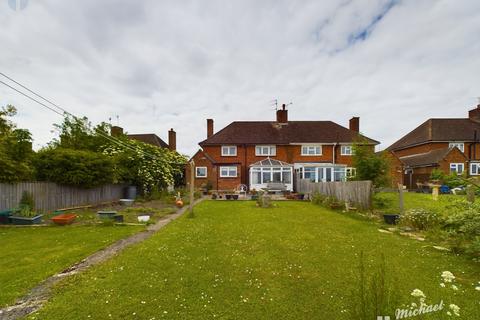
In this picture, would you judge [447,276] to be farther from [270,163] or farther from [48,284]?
[270,163]

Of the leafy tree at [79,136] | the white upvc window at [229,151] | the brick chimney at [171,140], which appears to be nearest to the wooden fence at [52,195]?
the leafy tree at [79,136]

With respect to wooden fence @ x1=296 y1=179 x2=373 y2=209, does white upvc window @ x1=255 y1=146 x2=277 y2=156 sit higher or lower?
higher

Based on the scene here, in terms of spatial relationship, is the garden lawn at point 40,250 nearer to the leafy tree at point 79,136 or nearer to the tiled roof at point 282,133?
the leafy tree at point 79,136

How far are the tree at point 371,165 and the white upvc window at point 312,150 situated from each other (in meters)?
16.7

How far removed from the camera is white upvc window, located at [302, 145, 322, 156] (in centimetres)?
3094

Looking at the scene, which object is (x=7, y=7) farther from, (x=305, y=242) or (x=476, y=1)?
(x=476, y=1)

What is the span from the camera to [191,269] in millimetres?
5316

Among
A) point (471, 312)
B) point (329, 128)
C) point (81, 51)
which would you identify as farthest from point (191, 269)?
point (329, 128)

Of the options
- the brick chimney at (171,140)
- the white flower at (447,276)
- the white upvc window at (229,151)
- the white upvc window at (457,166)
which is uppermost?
the brick chimney at (171,140)

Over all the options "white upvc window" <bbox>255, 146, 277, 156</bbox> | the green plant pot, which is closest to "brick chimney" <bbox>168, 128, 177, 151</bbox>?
"white upvc window" <bbox>255, 146, 277, 156</bbox>

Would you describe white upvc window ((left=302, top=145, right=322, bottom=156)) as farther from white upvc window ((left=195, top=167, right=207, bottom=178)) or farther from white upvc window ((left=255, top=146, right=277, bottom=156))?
white upvc window ((left=195, top=167, right=207, bottom=178))

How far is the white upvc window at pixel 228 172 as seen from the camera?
29828 millimetres

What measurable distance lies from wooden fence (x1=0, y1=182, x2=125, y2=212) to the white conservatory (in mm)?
15405

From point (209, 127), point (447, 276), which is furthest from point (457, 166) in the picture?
point (447, 276)
